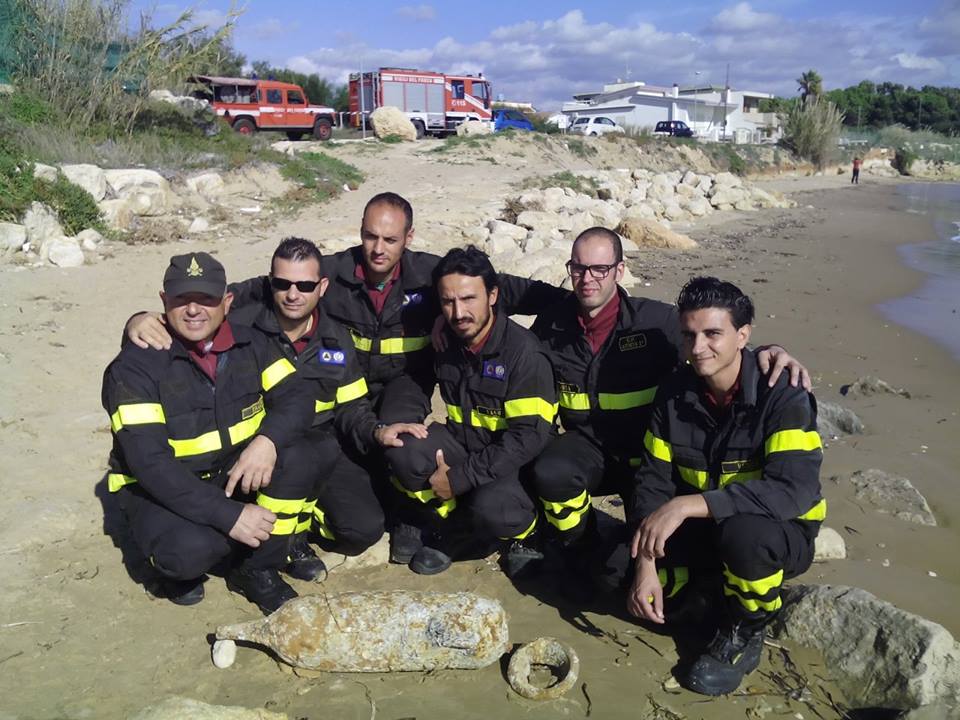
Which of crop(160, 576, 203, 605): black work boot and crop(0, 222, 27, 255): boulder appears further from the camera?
crop(0, 222, 27, 255): boulder

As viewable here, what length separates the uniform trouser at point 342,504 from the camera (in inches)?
143

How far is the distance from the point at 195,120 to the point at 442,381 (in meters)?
14.4

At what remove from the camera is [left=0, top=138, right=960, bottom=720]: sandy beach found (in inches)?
112

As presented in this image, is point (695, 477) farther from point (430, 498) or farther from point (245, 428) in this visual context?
point (245, 428)

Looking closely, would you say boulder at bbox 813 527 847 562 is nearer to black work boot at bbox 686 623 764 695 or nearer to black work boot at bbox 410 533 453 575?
black work boot at bbox 686 623 764 695

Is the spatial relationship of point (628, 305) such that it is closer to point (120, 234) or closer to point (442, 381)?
point (442, 381)

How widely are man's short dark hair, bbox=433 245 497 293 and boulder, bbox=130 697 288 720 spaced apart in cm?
189

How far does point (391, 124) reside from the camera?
2561 centimetres

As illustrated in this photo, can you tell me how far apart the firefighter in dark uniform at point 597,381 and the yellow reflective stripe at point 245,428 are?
1.26 metres

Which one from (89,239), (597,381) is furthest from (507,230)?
(597,381)

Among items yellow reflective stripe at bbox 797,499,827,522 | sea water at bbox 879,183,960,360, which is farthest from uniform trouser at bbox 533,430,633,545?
sea water at bbox 879,183,960,360

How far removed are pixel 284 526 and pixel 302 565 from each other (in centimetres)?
37

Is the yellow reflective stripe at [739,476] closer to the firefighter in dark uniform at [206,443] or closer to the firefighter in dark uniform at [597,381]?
the firefighter in dark uniform at [597,381]

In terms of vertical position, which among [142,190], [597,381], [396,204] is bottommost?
[597,381]
